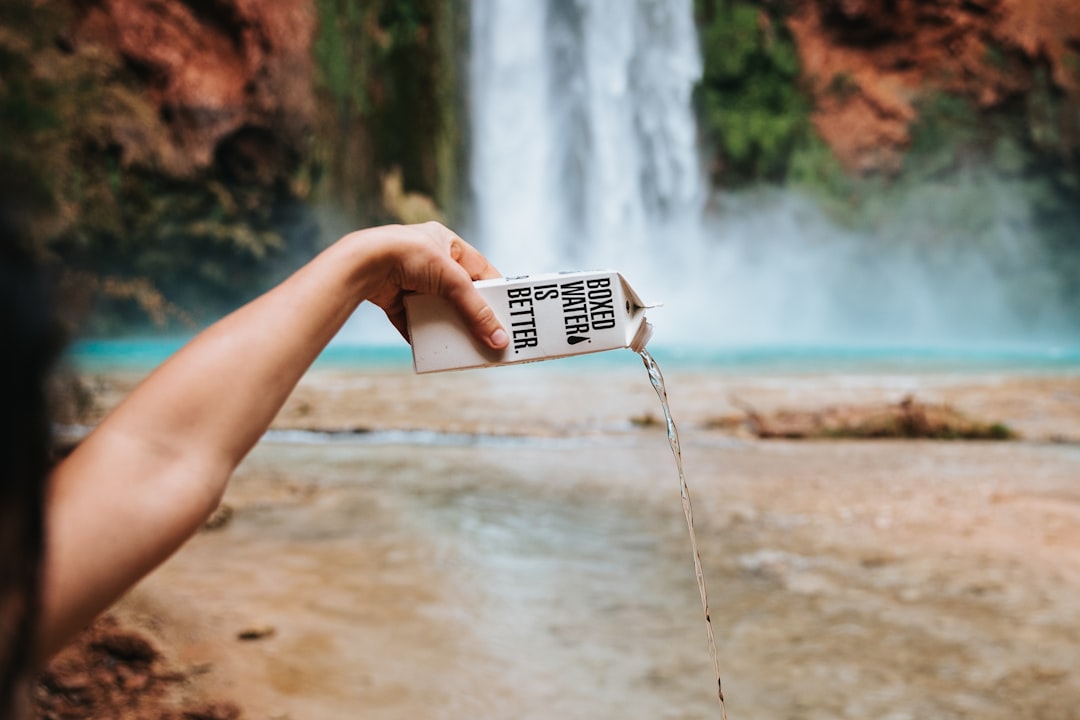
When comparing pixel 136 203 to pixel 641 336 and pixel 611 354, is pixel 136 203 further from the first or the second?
pixel 641 336

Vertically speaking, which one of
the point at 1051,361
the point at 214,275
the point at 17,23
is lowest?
the point at 1051,361

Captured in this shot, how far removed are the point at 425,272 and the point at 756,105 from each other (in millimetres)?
10977

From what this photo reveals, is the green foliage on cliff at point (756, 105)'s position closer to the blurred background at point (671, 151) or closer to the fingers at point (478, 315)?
the blurred background at point (671, 151)

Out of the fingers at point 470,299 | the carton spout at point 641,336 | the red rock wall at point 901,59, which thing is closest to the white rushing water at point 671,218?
the red rock wall at point 901,59

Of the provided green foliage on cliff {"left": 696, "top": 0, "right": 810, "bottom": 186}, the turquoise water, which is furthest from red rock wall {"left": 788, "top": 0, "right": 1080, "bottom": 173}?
the turquoise water

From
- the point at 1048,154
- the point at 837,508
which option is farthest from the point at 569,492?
the point at 1048,154

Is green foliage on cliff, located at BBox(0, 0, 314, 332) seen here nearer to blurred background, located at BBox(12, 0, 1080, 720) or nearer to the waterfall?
blurred background, located at BBox(12, 0, 1080, 720)

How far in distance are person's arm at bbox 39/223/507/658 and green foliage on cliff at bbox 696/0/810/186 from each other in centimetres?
1081

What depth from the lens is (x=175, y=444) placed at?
1.80ft

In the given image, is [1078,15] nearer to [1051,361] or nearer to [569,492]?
[1051,361]

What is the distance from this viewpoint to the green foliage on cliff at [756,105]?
35.7ft

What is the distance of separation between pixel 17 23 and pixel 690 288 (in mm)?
7190

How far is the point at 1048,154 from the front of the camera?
33.4ft

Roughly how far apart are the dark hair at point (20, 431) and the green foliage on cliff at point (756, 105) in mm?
11114
